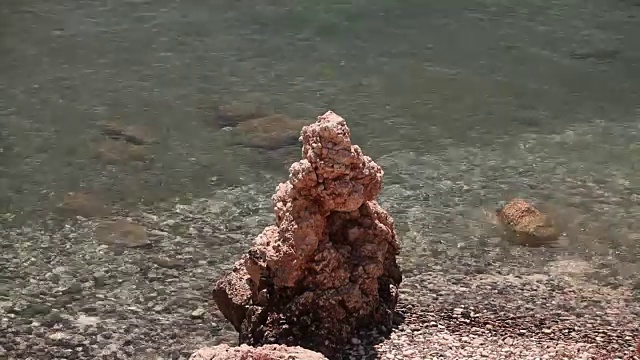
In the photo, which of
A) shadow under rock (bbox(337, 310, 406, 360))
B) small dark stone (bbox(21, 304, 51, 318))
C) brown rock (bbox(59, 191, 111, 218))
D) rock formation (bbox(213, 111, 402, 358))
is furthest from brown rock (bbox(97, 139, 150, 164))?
shadow under rock (bbox(337, 310, 406, 360))

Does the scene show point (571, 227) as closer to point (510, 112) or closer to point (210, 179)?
point (510, 112)

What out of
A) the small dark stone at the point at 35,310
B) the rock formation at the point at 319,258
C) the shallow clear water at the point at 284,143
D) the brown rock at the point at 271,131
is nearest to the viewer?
the rock formation at the point at 319,258

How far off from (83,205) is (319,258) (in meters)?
4.93

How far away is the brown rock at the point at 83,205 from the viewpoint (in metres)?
12.5

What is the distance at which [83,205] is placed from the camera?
41.5ft

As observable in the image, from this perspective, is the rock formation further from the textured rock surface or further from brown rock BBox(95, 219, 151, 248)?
brown rock BBox(95, 219, 151, 248)

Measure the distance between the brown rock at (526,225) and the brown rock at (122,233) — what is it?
449 cm

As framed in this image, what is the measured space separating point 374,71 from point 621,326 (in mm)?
8439

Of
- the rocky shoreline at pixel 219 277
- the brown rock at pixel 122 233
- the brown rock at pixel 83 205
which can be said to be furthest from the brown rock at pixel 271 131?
the brown rock at pixel 122 233

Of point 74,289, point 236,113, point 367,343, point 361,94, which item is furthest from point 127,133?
point 367,343

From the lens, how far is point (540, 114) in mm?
15445

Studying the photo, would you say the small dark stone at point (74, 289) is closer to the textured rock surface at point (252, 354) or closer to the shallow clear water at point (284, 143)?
the shallow clear water at point (284, 143)

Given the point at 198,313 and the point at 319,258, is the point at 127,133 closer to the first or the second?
the point at 198,313

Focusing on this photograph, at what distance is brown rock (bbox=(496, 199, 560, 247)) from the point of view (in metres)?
11.8
